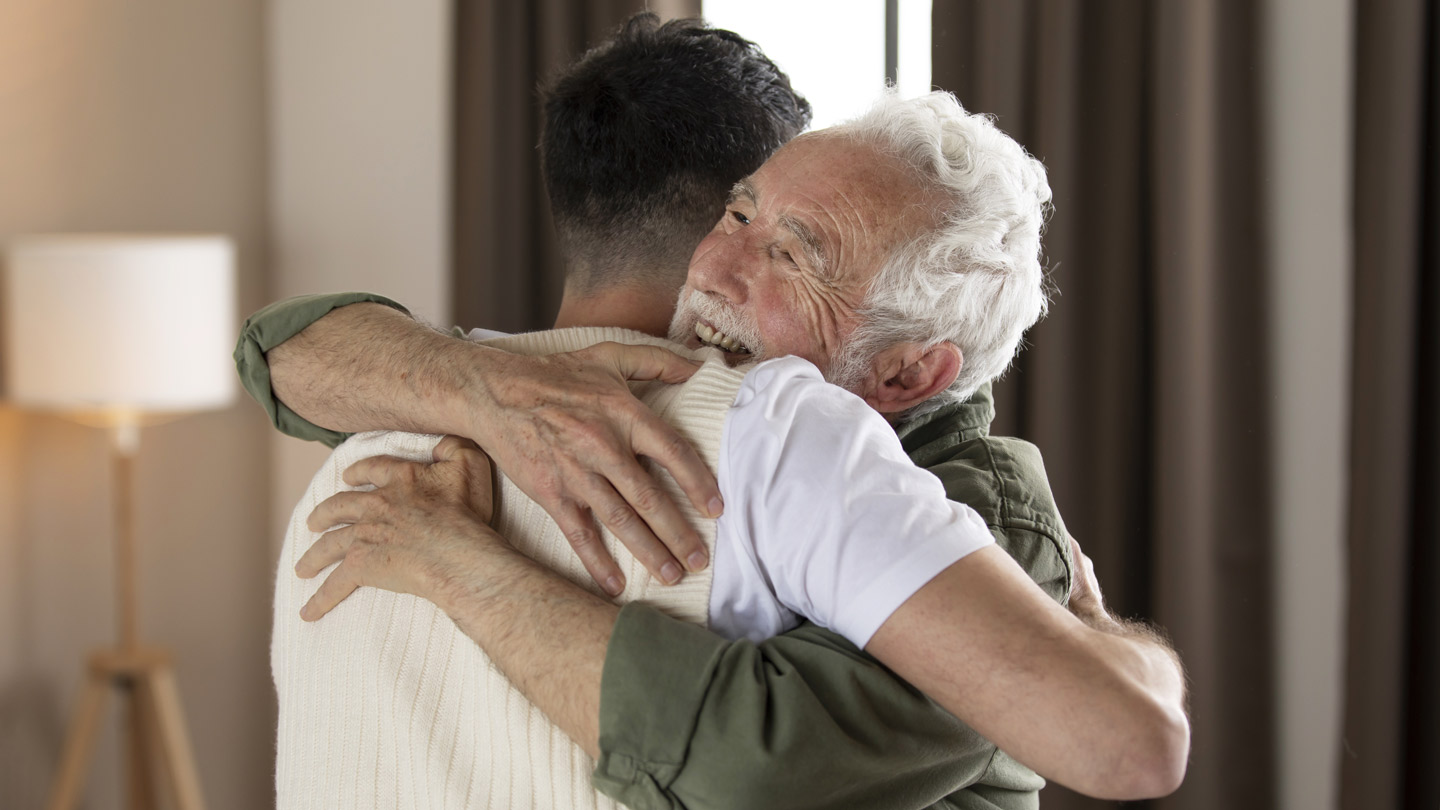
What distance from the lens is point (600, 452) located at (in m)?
0.93

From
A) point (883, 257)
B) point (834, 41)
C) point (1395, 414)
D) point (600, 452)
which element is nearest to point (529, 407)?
point (600, 452)

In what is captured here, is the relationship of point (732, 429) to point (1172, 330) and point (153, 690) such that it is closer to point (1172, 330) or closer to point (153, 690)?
point (1172, 330)

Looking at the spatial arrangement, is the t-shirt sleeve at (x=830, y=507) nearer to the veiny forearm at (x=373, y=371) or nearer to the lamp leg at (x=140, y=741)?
the veiny forearm at (x=373, y=371)

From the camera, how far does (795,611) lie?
3.01ft

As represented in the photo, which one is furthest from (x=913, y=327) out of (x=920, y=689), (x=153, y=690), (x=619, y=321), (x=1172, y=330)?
(x=153, y=690)

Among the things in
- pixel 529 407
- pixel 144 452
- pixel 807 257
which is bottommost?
pixel 144 452

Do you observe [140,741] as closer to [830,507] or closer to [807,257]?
[807,257]

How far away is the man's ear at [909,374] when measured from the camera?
3.89 feet

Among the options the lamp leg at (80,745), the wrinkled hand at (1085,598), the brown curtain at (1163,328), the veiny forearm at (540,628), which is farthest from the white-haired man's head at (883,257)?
the lamp leg at (80,745)

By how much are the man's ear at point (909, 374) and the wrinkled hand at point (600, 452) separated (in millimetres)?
279

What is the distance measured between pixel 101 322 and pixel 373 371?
71.9 inches

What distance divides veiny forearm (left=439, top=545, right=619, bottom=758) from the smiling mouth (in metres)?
0.33

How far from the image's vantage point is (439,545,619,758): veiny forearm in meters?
0.87

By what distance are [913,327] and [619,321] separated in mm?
344
